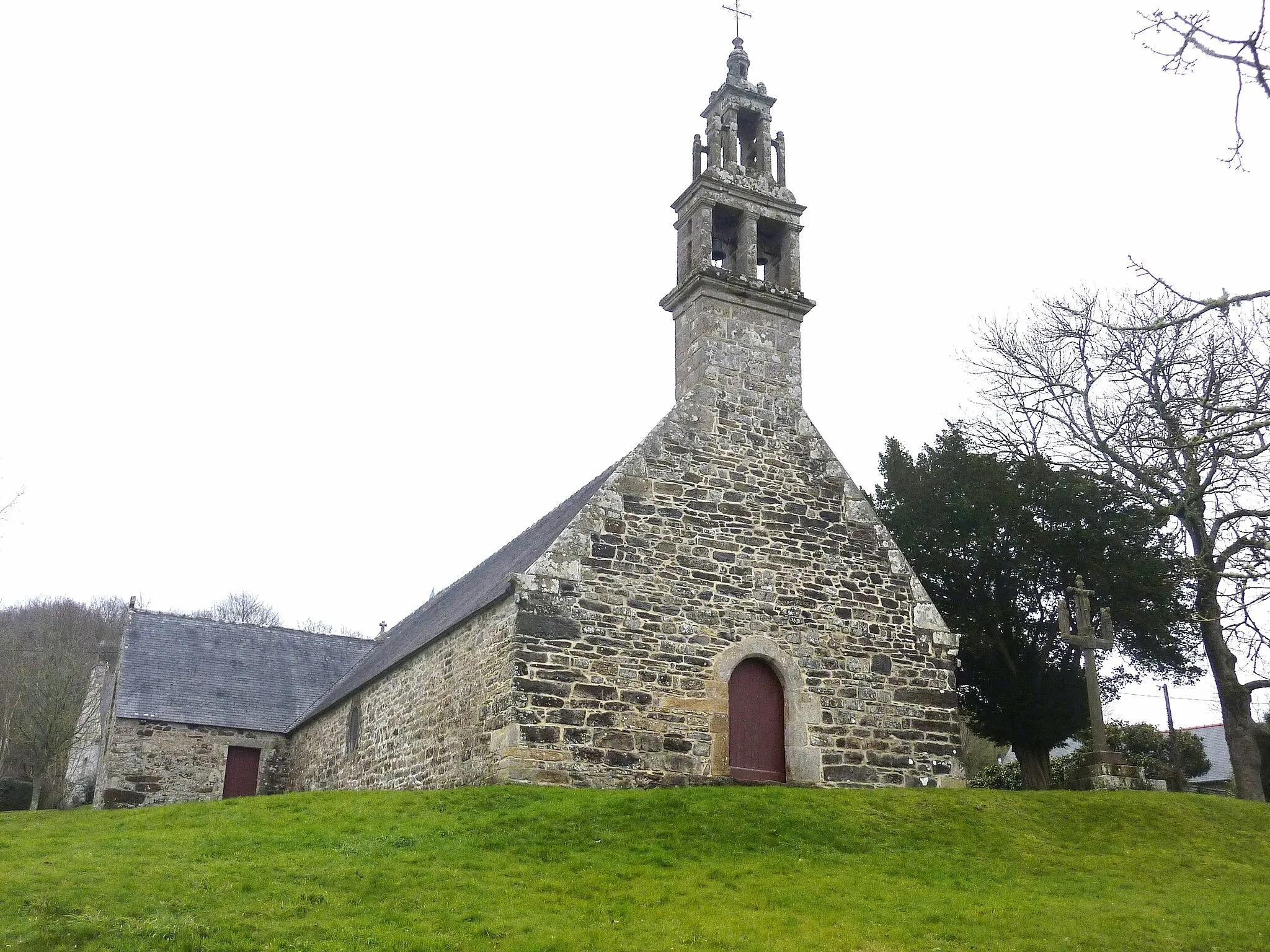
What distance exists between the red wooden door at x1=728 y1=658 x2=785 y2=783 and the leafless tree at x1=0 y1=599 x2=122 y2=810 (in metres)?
18.7

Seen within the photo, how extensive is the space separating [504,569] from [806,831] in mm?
7817

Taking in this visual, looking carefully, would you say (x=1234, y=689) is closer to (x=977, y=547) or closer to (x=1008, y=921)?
(x=977, y=547)

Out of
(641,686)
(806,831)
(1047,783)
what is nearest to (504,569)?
(641,686)

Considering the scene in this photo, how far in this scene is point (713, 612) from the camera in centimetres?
1675

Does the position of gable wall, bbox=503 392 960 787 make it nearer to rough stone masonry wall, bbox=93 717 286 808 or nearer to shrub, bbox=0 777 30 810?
rough stone masonry wall, bbox=93 717 286 808

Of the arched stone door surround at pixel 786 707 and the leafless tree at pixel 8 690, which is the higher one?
the leafless tree at pixel 8 690

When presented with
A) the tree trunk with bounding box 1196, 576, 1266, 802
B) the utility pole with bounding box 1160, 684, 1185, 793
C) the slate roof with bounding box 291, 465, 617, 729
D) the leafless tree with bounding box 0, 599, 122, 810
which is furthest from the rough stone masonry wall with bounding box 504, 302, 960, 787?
the leafless tree with bounding box 0, 599, 122, 810

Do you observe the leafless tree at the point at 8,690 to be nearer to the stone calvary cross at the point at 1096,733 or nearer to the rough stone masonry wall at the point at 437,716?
the rough stone masonry wall at the point at 437,716

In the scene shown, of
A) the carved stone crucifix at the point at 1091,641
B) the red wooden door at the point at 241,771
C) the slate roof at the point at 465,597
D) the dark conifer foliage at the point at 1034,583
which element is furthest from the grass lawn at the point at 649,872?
the red wooden door at the point at 241,771

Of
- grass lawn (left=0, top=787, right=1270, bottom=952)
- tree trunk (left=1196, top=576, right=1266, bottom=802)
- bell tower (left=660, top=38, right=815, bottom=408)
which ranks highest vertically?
bell tower (left=660, top=38, right=815, bottom=408)

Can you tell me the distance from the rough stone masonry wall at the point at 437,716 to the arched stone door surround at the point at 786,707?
317cm

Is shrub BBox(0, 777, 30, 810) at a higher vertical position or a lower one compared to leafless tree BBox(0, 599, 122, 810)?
lower

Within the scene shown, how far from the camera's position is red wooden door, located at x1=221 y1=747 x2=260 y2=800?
25.5 meters

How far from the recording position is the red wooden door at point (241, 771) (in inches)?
1003
